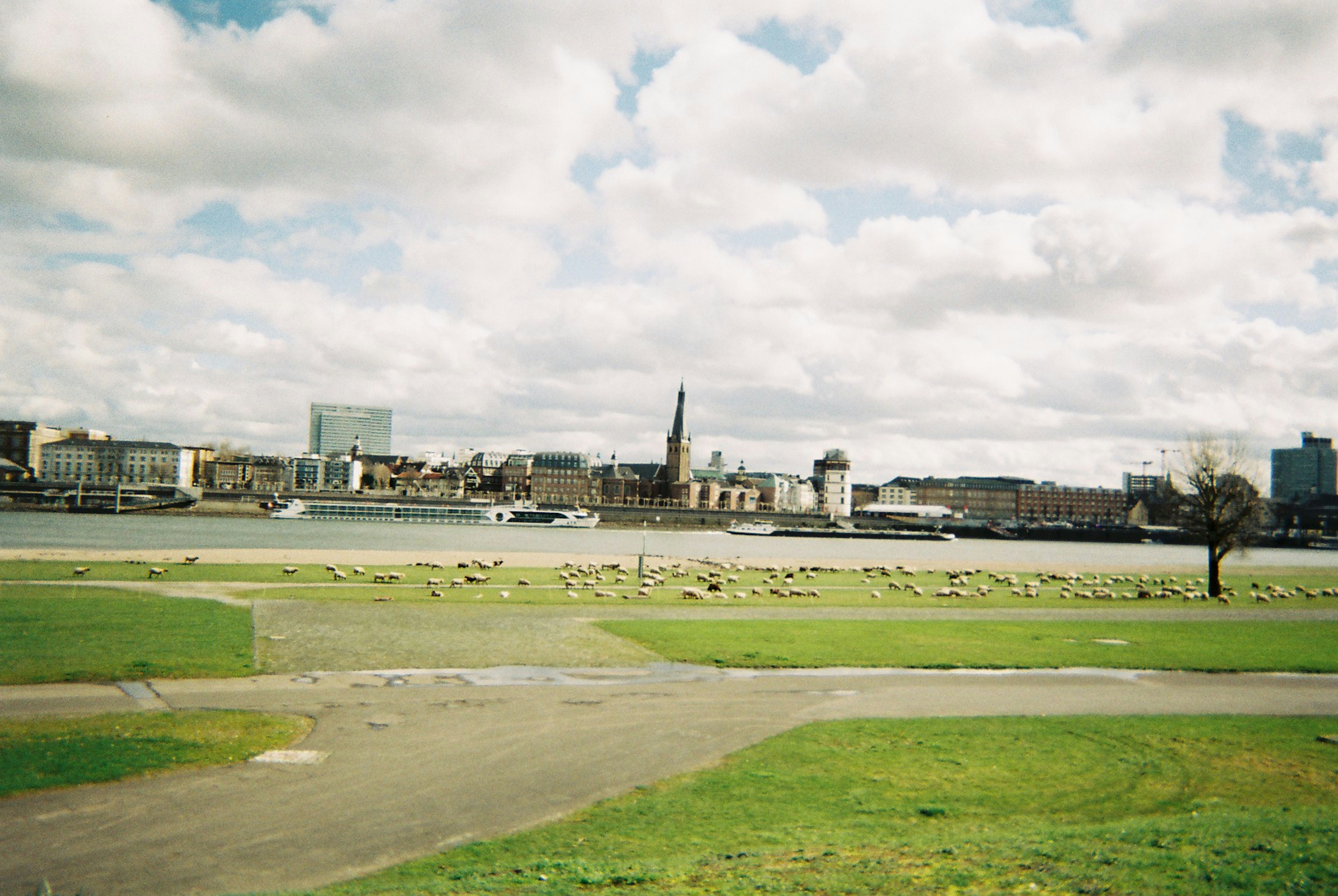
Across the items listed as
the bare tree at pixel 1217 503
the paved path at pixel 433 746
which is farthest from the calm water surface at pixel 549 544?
the paved path at pixel 433 746

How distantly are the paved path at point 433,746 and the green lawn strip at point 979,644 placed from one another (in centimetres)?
125

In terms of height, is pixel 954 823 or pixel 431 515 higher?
pixel 954 823

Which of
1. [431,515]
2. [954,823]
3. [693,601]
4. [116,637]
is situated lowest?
[431,515]

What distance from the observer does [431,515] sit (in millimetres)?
194000

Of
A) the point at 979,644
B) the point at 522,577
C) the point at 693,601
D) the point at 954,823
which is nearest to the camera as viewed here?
the point at 954,823

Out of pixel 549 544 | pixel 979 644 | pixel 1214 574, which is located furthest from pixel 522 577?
pixel 549 544

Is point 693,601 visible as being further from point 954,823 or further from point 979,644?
point 954,823

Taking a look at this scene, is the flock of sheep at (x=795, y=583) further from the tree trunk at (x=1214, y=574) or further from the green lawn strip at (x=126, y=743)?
the green lawn strip at (x=126, y=743)

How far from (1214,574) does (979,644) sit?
1256 inches

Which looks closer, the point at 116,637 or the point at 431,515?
the point at 116,637

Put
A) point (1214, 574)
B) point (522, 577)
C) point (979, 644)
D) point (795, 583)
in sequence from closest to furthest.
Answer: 1. point (979, 644)
2. point (522, 577)
3. point (1214, 574)
4. point (795, 583)

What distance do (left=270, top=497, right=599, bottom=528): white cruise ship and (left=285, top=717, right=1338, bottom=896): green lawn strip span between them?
177353mm

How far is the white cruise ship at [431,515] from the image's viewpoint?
186 meters

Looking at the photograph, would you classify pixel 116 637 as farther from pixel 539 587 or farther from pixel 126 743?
pixel 539 587
